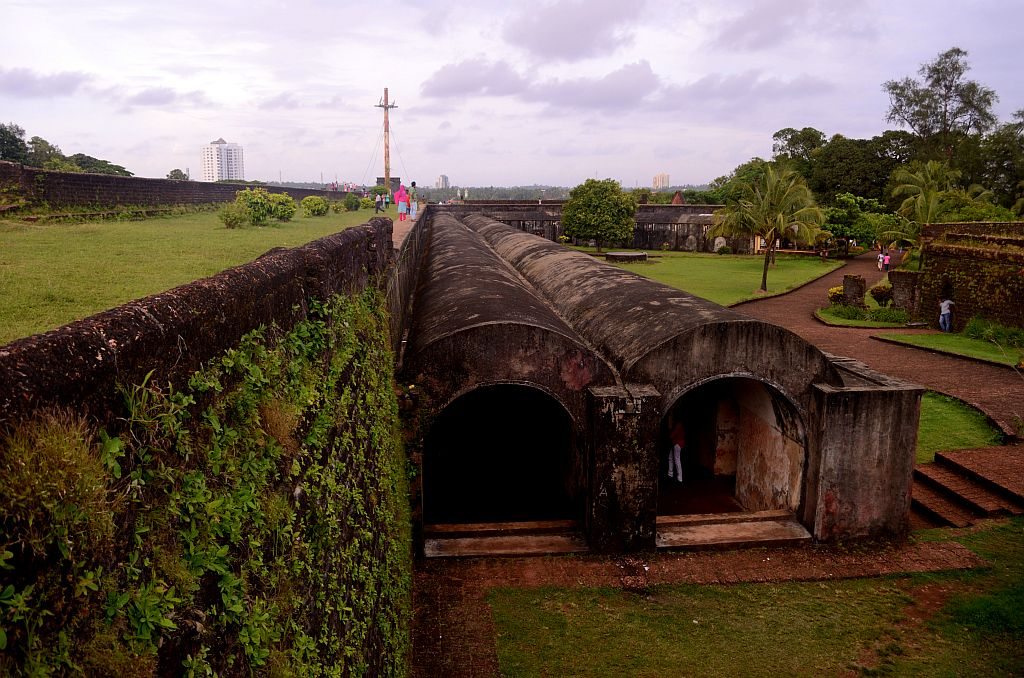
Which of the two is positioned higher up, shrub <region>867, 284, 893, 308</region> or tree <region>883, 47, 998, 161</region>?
tree <region>883, 47, 998, 161</region>

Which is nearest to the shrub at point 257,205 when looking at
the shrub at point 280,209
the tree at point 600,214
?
the shrub at point 280,209

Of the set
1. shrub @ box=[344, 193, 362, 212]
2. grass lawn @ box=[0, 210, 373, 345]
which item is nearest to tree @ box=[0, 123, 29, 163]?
shrub @ box=[344, 193, 362, 212]

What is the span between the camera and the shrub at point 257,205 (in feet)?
53.6

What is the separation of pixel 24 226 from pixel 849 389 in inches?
445

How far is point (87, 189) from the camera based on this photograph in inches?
501

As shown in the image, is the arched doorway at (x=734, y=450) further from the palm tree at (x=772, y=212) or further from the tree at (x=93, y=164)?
the tree at (x=93, y=164)

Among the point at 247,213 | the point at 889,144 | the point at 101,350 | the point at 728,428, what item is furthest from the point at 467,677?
the point at 889,144

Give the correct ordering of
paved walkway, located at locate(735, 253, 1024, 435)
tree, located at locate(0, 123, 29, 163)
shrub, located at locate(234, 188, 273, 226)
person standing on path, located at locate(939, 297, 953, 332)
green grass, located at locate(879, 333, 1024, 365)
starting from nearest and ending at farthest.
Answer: paved walkway, located at locate(735, 253, 1024, 435), shrub, located at locate(234, 188, 273, 226), green grass, located at locate(879, 333, 1024, 365), person standing on path, located at locate(939, 297, 953, 332), tree, located at locate(0, 123, 29, 163)

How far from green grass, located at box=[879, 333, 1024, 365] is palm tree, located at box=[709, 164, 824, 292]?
23.9ft

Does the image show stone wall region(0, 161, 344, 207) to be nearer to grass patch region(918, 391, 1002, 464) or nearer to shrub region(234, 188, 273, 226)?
shrub region(234, 188, 273, 226)

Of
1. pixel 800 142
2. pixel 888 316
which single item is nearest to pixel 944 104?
pixel 800 142

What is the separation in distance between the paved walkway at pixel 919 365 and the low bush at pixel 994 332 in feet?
5.43

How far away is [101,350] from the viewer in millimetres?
1910

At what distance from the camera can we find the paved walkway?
13062 mm
